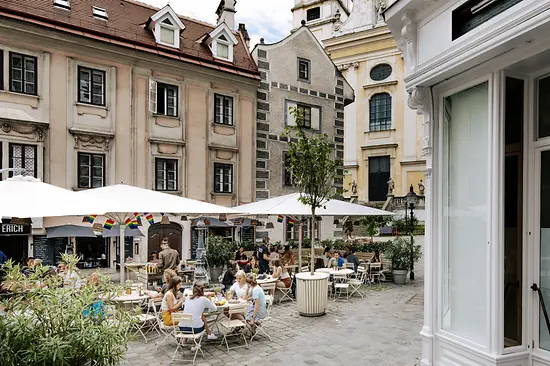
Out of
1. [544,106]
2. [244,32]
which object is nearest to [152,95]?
[244,32]

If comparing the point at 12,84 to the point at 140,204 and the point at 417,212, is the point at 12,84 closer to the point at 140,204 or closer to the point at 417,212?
the point at 140,204

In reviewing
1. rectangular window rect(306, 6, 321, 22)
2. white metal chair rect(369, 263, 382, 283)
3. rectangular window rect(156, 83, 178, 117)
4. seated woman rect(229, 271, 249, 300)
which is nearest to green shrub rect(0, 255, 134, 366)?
seated woman rect(229, 271, 249, 300)

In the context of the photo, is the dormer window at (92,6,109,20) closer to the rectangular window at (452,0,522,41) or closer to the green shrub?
the green shrub

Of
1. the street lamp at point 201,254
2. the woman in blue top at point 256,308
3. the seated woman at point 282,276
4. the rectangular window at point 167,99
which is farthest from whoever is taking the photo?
the rectangular window at point 167,99

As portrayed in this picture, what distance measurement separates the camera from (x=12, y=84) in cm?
1483

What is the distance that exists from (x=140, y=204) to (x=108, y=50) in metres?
9.68

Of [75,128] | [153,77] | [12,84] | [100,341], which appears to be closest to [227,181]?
[153,77]

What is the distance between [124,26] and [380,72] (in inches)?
984

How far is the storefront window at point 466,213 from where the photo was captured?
5.05 m

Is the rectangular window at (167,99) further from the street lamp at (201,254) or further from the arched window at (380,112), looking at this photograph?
the arched window at (380,112)

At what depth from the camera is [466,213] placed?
17.6ft

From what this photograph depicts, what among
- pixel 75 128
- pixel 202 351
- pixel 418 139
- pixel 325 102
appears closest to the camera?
pixel 202 351

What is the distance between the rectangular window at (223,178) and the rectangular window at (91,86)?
227 inches

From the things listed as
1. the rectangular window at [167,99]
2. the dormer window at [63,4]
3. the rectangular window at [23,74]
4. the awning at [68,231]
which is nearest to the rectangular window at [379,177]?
the rectangular window at [167,99]
